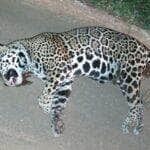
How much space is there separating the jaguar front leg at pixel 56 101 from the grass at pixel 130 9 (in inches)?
179

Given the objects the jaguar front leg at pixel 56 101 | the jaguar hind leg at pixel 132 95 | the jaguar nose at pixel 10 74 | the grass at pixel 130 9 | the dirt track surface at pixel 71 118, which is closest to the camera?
the dirt track surface at pixel 71 118

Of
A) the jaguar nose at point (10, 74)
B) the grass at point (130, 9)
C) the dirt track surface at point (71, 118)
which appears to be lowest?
the dirt track surface at point (71, 118)

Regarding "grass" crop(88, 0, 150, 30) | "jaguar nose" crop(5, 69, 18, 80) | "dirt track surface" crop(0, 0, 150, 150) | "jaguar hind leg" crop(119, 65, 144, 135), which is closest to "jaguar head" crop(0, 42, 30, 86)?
"jaguar nose" crop(5, 69, 18, 80)

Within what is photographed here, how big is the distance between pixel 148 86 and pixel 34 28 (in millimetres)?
2738

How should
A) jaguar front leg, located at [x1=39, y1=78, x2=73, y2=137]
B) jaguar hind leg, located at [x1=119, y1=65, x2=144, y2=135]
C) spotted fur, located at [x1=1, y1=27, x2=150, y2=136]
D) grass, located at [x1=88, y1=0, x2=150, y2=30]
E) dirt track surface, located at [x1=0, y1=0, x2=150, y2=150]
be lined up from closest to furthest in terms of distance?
dirt track surface, located at [x1=0, y1=0, x2=150, y2=150] < jaguar front leg, located at [x1=39, y1=78, x2=73, y2=137] < spotted fur, located at [x1=1, y1=27, x2=150, y2=136] < jaguar hind leg, located at [x1=119, y1=65, x2=144, y2=135] < grass, located at [x1=88, y1=0, x2=150, y2=30]

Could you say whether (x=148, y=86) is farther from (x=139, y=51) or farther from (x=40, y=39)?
(x=40, y=39)

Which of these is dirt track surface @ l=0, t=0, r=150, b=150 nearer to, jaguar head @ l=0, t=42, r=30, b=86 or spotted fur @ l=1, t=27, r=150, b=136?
spotted fur @ l=1, t=27, r=150, b=136

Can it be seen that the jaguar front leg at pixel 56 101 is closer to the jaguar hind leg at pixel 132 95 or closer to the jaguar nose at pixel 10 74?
the jaguar nose at pixel 10 74

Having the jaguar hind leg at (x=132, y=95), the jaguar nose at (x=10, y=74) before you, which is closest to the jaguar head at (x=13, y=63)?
the jaguar nose at (x=10, y=74)

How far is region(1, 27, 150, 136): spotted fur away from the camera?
354 inches

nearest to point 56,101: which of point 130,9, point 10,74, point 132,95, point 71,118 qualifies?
point 71,118

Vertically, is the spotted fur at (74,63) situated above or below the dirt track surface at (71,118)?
above

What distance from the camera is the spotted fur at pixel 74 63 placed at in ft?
29.5

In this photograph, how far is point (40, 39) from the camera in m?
9.16
